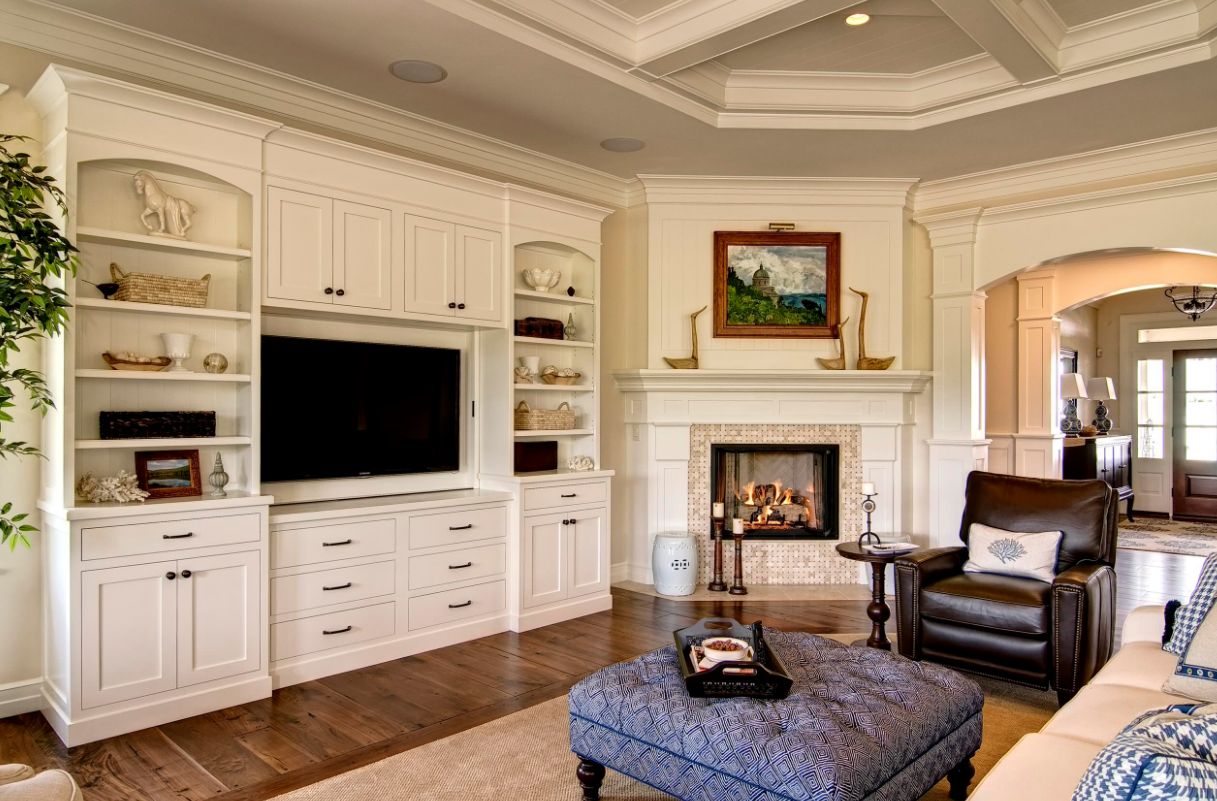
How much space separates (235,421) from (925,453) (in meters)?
4.42

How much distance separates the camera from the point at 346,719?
3254 millimetres

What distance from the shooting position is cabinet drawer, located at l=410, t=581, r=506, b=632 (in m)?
4.13

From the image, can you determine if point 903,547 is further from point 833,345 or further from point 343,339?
point 343,339

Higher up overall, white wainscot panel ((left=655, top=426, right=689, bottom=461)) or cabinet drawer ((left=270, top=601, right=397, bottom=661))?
white wainscot panel ((left=655, top=426, right=689, bottom=461))

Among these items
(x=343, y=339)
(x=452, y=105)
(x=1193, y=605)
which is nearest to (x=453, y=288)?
(x=343, y=339)

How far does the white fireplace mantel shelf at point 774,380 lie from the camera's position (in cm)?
549

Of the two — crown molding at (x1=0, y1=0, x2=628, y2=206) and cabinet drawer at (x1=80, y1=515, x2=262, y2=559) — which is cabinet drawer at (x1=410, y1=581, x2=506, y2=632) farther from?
crown molding at (x1=0, y1=0, x2=628, y2=206)

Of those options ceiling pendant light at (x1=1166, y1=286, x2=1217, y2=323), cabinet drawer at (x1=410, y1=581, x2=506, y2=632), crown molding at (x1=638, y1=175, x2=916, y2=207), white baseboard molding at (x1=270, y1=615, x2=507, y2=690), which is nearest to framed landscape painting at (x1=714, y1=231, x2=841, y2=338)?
crown molding at (x1=638, y1=175, x2=916, y2=207)

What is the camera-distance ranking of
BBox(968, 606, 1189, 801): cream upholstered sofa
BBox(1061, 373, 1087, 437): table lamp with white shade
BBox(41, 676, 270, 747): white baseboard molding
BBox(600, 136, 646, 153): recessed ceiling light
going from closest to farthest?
BBox(968, 606, 1189, 801): cream upholstered sofa
BBox(41, 676, 270, 747): white baseboard molding
BBox(600, 136, 646, 153): recessed ceiling light
BBox(1061, 373, 1087, 437): table lamp with white shade

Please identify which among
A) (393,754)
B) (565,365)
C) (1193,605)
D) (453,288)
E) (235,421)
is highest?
(453,288)

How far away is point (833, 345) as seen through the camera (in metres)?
5.67

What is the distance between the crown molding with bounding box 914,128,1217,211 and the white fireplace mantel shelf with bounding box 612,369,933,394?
1.23 meters

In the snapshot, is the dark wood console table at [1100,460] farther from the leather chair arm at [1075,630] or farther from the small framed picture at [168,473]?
the small framed picture at [168,473]

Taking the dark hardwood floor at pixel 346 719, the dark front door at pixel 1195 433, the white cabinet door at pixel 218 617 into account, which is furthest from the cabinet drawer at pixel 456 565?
the dark front door at pixel 1195 433
